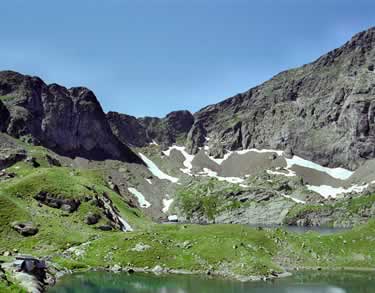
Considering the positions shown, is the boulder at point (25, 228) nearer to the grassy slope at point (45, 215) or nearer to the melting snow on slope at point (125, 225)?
the grassy slope at point (45, 215)

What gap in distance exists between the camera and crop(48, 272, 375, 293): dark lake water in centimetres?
7581

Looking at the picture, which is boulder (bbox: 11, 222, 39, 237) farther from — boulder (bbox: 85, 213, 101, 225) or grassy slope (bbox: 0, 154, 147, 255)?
boulder (bbox: 85, 213, 101, 225)

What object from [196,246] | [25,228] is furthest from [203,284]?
[25,228]

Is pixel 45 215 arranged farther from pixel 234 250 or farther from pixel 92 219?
pixel 234 250

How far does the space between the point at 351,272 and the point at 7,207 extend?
259 feet

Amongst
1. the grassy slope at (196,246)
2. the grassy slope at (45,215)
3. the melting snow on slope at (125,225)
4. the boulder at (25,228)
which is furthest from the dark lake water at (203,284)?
the melting snow on slope at (125,225)

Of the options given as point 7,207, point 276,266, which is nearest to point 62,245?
point 7,207

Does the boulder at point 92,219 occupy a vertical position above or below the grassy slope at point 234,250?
above

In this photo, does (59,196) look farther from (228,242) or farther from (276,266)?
(276,266)

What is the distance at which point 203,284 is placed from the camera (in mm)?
79875

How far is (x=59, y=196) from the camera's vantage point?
132 meters

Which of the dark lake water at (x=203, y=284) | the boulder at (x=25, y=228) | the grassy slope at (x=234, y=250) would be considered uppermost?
the boulder at (x=25, y=228)

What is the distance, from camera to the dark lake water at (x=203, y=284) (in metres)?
75.8

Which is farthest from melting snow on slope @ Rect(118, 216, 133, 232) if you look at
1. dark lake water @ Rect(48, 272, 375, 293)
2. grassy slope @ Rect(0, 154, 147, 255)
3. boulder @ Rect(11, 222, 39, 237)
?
A: dark lake water @ Rect(48, 272, 375, 293)
